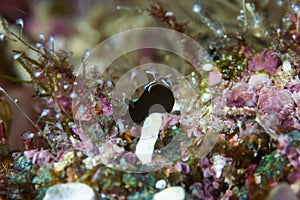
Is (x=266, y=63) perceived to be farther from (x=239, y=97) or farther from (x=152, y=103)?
(x=152, y=103)

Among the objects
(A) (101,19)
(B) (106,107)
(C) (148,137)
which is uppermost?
(A) (101,19)

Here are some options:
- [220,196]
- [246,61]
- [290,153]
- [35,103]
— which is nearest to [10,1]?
[35,103]

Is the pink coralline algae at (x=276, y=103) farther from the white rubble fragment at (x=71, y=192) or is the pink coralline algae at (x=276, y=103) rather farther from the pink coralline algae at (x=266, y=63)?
the white rubble fragment at (x=71, y=192)

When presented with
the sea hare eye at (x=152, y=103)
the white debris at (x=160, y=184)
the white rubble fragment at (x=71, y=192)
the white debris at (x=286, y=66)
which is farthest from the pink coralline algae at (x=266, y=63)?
the white rubble fragment at (x=71, y=192)

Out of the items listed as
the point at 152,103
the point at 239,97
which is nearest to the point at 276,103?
the point at 239,97

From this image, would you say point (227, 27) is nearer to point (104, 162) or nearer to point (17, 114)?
point (17, 114)
